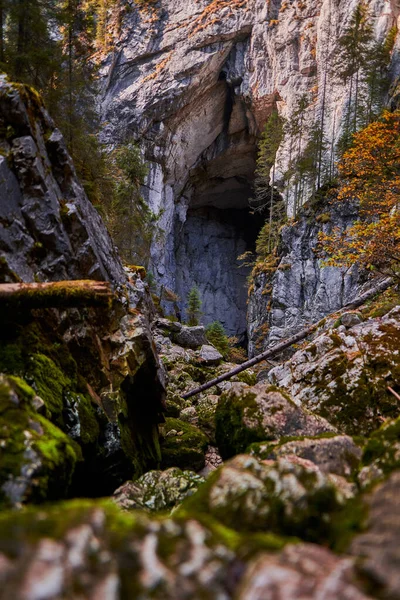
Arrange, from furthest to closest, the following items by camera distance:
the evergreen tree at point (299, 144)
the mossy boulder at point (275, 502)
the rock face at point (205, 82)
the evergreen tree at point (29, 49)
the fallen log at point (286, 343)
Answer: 1. the rock face at point (205, 82)
2. the evergreen tree at point (299, 144)
3. the evergreen tree at point (29, 49)
4. the fallen log at point (286, 343)
5. the mossy boulder at point (275, 502)

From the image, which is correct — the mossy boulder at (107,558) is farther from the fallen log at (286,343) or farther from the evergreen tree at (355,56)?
the evergreen tree at (355,56)

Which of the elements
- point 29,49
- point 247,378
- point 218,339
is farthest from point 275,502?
point 218,339

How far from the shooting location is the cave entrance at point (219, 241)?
5038 cm

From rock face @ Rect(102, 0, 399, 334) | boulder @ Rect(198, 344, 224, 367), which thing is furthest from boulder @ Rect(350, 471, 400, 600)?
rock face @ Rect(102, 0, 399, 334)

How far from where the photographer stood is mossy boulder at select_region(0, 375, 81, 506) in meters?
3.34

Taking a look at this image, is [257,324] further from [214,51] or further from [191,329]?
[214,51]

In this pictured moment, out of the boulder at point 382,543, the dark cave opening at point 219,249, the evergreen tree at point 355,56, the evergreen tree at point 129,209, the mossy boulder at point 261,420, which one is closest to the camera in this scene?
the boulder at point 382,543

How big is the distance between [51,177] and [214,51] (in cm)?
3869

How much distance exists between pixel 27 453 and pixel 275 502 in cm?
223

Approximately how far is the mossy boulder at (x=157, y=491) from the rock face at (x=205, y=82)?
31.5 m

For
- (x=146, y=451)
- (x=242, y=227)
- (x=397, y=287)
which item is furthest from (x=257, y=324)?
(x=242, y=227)

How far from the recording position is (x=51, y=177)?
8.60 m

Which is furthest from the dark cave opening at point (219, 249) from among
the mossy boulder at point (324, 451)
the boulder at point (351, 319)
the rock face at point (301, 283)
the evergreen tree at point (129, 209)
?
the mossy boulder at point (324, 451)

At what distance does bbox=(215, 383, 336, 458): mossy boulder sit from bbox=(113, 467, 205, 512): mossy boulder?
3.14 ft
